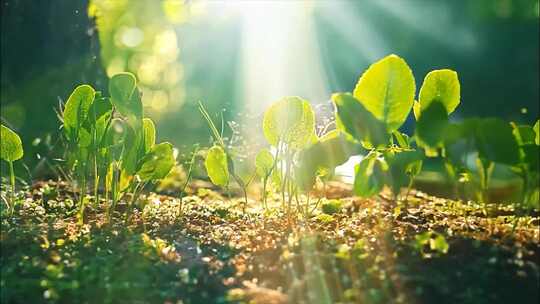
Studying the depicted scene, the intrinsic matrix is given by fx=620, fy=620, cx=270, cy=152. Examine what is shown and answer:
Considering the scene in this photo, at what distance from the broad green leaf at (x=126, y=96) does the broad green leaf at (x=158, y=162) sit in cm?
14

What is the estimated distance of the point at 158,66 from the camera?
21.7 metres

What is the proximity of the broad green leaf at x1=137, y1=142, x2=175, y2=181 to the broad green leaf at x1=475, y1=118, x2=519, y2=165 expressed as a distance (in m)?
1.05

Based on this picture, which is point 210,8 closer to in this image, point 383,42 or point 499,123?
point 383,42

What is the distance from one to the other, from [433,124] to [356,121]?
24 cm

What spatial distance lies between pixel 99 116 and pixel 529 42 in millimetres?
9695

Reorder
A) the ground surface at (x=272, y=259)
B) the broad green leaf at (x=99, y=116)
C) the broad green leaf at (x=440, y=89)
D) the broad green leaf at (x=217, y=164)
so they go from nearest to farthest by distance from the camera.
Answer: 1. the ground surface at (x=272, y=259)
2. the broad green leaf at (x=440, y=89)
3. the broad green leaf at (x=99, y=116)
4. the broad green leaf at (x=217, y=164)

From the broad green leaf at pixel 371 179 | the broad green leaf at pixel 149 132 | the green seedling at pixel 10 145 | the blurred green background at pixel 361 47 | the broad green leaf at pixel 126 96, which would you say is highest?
the blurred green background at pixel 361 47

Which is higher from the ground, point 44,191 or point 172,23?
point 172,23

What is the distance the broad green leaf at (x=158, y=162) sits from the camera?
7.27 feet

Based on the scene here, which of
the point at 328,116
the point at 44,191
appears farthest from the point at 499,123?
the point at 44,191

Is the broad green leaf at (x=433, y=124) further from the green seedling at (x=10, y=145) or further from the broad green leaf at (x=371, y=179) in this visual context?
the green seedling at (x=10, y=145)

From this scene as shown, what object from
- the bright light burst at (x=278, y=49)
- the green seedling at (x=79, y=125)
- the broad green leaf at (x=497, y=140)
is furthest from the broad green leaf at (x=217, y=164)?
the bright light burst at (x=278, y=49)

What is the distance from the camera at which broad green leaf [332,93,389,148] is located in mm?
1949

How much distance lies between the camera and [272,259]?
6.35ft
